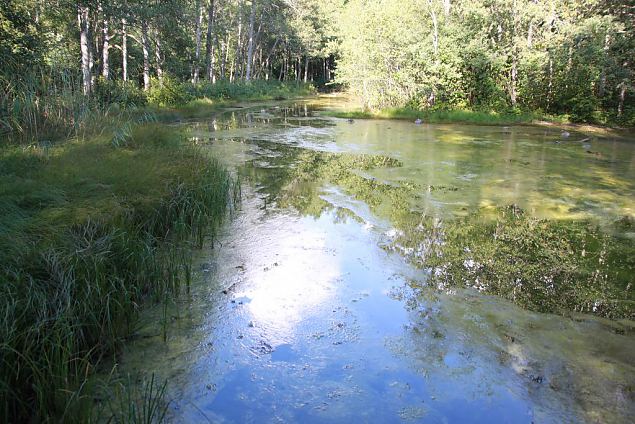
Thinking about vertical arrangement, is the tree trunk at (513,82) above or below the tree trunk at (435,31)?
below

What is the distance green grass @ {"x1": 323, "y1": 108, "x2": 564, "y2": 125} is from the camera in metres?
14.5

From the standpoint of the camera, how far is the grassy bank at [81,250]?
216 centimetres

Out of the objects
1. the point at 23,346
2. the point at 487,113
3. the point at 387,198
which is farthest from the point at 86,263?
the point at 487,113

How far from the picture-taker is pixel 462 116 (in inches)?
585

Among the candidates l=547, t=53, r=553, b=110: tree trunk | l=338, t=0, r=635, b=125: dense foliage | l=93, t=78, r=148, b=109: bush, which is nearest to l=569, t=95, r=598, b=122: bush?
l=338, t=0, r=635, b=125: dense foliage

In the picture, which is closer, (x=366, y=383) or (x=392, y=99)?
(x=366, y=383)

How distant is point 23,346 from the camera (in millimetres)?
2234

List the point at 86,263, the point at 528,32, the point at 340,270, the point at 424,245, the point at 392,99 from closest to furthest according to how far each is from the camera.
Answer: the point at 86,263, the point at 340,270, the point at 424,245, the point at 528,32, the point at 392,99

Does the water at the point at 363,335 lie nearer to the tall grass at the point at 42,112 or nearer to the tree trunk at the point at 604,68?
the tall grass at the point at 42,112

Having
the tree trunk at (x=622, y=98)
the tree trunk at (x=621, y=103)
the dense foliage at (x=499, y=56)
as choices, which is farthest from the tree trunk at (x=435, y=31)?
the tree trunk at (x=621, y=103)

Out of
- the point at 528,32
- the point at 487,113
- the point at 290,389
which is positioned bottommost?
the point at 290,389

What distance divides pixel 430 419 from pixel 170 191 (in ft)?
10.9

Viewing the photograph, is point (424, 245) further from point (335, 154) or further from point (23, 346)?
point (335, 154)

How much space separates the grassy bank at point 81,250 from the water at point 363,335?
0.26 metres
